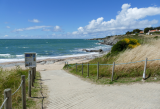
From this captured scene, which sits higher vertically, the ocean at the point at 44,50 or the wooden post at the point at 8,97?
the wooden post at the point at 8,97

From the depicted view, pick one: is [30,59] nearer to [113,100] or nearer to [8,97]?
Result: [8,97]

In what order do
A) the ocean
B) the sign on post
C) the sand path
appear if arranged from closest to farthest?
the sand path < the sign on post < the ocean

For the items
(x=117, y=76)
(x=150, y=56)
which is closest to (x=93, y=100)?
(x=117, y=76)

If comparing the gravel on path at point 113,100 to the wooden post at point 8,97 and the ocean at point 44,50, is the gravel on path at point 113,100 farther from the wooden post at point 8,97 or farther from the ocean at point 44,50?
the ocean at point 44,50

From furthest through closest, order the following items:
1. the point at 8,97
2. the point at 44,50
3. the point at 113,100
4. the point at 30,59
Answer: the point at 44,50, the point at 30,59, the point at 113,100, the point at 8,97

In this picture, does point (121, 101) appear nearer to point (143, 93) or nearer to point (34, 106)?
point (143, 93)

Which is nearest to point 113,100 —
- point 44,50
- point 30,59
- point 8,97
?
point 8,97

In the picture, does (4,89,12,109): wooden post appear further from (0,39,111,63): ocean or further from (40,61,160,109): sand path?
(0,39,111,63): ocean

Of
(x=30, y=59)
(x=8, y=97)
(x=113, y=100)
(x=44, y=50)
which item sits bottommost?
(x=44, y=50)

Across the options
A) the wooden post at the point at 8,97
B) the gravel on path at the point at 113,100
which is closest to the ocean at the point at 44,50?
the gravel on path at the point at 113,100

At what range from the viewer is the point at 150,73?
23.6 ft

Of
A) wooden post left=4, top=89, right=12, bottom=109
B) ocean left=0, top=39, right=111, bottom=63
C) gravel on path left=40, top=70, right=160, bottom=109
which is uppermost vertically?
wooden post left=4, top=89, right=12, bottom=109

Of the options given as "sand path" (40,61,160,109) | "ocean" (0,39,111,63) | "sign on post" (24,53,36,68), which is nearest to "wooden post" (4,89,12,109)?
"sand path" (40,61,160,109)

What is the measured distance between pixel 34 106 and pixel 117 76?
17.3 feet
